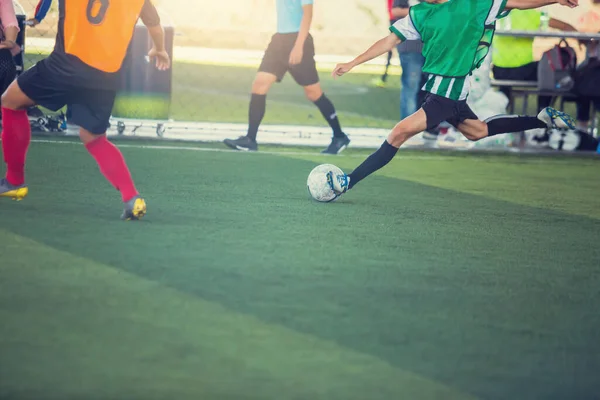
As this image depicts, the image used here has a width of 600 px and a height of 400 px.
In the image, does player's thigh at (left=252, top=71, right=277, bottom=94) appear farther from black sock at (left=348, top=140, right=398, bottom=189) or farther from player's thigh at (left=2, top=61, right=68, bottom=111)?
player's thigh at (left=2, top=61, right=68, bottom=111)

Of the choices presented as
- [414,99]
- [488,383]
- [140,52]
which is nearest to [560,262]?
[488,383]

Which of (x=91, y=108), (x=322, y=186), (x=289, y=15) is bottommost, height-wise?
(x=322, y=186)

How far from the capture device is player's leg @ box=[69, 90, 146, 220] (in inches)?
232

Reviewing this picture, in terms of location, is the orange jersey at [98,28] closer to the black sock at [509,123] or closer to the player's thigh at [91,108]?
the player's thigh at [91,108]

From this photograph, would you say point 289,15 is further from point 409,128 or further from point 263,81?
point 409,128

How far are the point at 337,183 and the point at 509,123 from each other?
148 cm

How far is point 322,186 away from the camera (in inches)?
276

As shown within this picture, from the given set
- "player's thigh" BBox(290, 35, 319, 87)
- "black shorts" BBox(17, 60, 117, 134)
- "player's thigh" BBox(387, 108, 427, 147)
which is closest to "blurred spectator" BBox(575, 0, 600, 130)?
"player's thigh" BBox(290, 35, 319, 87)

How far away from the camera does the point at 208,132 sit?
443 inches

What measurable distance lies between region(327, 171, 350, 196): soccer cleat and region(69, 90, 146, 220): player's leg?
4.94ft

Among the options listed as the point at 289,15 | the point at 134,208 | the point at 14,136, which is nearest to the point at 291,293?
the point at 134,208

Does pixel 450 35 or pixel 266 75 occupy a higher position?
pixel 450 35

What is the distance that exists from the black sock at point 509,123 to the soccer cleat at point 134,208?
277 centimetres

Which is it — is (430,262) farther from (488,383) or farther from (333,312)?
(488,383)
